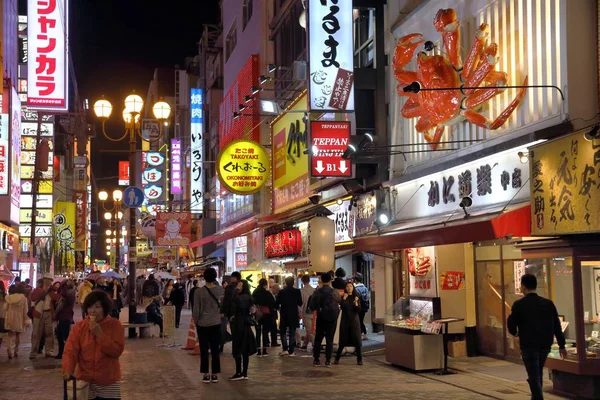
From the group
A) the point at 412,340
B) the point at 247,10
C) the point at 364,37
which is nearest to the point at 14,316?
the point at 412,340

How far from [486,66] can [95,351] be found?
33.0 feet

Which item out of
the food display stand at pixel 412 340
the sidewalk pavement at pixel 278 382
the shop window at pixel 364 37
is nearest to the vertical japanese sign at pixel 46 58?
the shop window at pixel 364 37

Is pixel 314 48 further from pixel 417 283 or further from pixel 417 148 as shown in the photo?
pixel 417 283

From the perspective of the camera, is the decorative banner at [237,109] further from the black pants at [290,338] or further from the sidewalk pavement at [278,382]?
the sidewalk pavement at [278,382]

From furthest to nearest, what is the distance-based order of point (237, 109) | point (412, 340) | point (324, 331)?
point (237, 109)
point (324, 331)
point (412, 340)

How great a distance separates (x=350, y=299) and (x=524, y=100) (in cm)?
567

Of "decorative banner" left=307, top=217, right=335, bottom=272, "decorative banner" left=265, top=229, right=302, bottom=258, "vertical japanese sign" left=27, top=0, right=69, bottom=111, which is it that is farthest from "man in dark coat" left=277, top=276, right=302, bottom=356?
"vertical japanese sign" left=27, top=0, right=69, bottom=111

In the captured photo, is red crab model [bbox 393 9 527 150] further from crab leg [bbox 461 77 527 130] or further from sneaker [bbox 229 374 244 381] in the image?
sneaker [bbox 229 374 244 381]

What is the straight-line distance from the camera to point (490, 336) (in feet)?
57.3

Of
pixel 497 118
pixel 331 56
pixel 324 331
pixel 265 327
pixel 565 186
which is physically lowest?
A: pixel 265 327

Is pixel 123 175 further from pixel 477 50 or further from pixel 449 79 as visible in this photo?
pixel 477 50

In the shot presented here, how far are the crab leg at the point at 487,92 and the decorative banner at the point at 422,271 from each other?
148 inches

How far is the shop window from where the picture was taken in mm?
23266

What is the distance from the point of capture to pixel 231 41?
4841 centimetres
